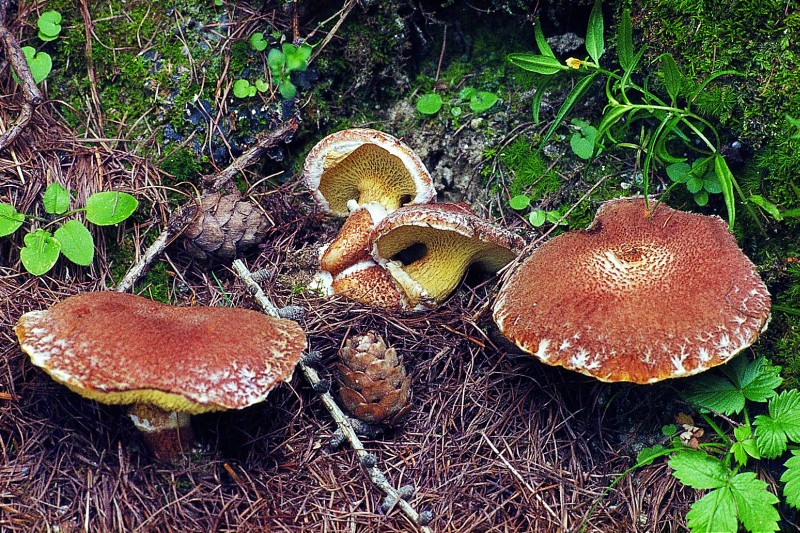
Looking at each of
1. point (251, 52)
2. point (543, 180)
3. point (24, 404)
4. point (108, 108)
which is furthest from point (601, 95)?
point (24, 404)

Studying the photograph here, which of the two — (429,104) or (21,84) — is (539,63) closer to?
(429,104)

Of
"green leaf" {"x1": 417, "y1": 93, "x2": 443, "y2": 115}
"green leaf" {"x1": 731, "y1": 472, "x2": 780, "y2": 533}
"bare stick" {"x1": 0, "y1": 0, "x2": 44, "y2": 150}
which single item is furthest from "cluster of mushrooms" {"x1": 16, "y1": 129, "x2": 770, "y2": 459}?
"bare stick" {"x1": 0, "y1": 0, "x2": 44, "y2": 150}

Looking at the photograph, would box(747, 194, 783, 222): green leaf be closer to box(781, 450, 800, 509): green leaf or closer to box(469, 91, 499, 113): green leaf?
box(781, 450, 800, 509): green leaf

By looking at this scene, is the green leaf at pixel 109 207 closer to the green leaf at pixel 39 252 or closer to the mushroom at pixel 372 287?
the green leaf at pixel 39 252

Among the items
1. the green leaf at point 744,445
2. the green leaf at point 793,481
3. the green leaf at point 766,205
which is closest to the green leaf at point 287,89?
the green leaf at point 766,205

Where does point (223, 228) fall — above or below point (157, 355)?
below

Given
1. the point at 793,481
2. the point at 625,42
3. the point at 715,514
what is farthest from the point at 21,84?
the point at 793,481

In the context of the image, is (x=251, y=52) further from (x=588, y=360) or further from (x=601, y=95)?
(x=588, y=360)
